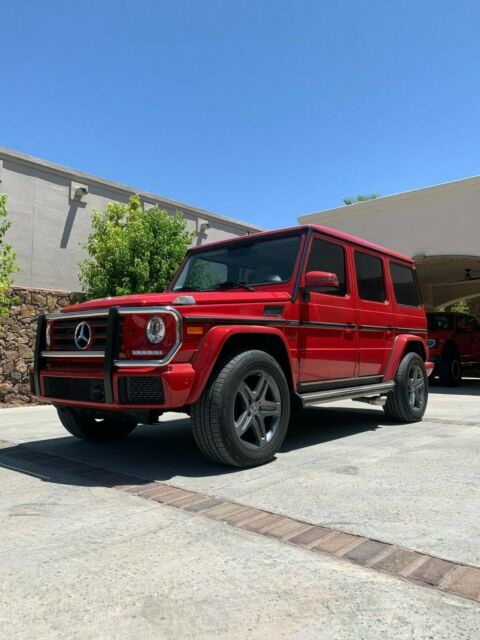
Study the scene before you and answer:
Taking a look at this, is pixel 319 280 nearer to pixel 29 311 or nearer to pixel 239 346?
pixel 239 346

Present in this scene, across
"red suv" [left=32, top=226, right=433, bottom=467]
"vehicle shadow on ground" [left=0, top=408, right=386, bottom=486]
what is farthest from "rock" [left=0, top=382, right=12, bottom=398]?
"red suv" [left=32, top=226, right=433, bottom=467]

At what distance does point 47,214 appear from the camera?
15.2 m

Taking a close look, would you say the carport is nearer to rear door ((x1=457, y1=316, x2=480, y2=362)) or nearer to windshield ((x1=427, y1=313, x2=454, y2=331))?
windshield ((x1=427, y1=313, x2=454, y2=331))

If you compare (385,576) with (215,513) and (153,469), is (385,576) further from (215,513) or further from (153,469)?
(153,469)

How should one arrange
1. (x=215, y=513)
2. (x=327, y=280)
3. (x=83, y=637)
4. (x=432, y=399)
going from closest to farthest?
(x=83, y=637) < (x=215, y=513) < (x=327, y=280) < (x=432, y=399)

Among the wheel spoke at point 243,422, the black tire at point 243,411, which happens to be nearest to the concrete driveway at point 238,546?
the black tire at point 243,411

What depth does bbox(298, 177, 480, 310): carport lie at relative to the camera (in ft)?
39.6

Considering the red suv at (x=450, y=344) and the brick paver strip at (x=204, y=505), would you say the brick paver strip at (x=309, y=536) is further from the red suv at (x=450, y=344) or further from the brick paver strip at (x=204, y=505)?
the red suv at (x=450, y=344)

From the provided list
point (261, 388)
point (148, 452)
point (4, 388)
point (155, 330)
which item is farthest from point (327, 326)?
point (4, 388)

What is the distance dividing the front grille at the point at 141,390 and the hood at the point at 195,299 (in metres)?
0.56

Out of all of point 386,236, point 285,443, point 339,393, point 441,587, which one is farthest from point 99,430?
point 386,236

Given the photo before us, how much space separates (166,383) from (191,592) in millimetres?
1621

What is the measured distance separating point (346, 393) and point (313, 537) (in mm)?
2561

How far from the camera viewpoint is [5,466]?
4.46 m
